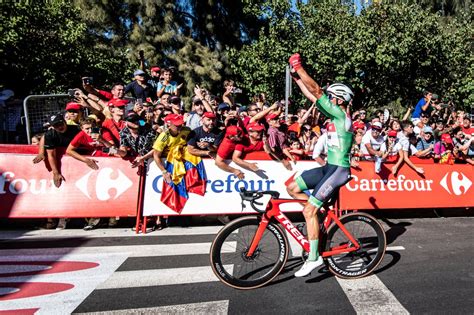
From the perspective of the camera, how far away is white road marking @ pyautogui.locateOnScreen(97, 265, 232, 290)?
448cm

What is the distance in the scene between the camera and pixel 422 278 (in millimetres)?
4668

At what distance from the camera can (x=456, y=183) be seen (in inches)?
340

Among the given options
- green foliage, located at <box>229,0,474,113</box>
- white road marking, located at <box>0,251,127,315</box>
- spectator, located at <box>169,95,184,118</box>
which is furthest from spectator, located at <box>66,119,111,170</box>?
green foliage, located at <box>229,0,474,113</box>

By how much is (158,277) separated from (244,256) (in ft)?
3.56

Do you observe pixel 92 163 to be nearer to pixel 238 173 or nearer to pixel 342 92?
pixel 238 173

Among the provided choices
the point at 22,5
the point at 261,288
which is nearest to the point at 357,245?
Answer: the point at 261,288

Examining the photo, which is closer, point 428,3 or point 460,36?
point 460,36

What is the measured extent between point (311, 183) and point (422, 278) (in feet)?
5.70

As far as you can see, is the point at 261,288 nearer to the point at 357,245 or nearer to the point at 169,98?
the point at 357,245

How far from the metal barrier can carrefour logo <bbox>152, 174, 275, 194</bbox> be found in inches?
153

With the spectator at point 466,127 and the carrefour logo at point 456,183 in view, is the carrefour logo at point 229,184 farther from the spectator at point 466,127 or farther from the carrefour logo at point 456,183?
the spectator at point 466,127

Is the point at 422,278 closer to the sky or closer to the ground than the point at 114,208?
closer to the ground

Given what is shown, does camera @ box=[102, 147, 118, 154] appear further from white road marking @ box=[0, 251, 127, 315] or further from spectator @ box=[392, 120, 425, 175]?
spectator @ box=[392, 120, 425, 175]

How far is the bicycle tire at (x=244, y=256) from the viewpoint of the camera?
4.29 meters
